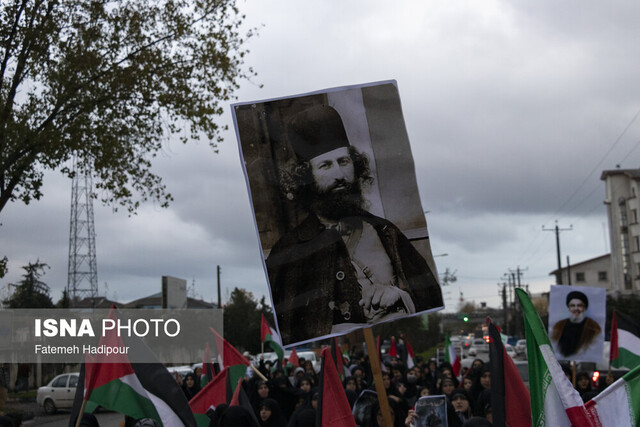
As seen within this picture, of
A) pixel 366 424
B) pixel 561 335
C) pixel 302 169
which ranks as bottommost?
pixel 366 424

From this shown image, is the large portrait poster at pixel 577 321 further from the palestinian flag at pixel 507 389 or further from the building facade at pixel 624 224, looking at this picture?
the building facade at pixel 624 224

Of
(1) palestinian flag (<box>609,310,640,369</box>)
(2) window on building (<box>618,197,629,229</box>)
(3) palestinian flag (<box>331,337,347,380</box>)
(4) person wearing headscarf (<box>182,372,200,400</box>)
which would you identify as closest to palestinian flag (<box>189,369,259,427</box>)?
(3) palestinian flag (<box>331,337,347,380</box>)

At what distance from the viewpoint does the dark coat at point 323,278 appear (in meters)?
5.04

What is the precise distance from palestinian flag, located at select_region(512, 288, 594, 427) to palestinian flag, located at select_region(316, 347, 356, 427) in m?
1.50

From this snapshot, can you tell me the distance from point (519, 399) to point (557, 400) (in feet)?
0.97

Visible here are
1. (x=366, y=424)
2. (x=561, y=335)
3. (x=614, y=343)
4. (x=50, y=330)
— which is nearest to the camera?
(x=366, y=424)

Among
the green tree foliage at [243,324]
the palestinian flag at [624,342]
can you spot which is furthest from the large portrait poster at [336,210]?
the green tree foliage at [243,324]

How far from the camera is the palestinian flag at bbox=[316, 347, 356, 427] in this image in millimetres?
5840

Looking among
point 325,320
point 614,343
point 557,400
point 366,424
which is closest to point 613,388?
point 557,400

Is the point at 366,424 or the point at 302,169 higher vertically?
the point at 302,169

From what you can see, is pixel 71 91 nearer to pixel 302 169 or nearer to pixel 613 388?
pixel 302 169

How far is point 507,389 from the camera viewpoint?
5.20 metres

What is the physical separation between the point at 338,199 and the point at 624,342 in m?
9.27

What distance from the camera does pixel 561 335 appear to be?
11797 millimetres
